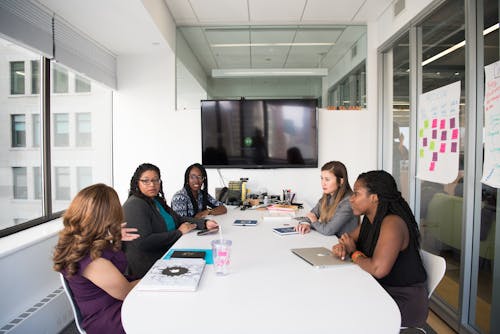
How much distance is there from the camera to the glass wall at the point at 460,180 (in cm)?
212

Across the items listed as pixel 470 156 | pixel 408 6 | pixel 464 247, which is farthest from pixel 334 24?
pixel 464 247

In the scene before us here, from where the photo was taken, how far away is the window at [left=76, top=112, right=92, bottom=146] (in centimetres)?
384

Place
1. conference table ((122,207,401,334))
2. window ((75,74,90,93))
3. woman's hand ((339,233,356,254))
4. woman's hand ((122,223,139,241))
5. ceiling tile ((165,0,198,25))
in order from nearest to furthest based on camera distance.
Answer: conference table ((122,207,401,334)), woman's hand ((339,233,356,254)), woman's hand ((122,223,139,241)), ceiling tile ((165,0,198,25)), window ((75,74,90,93))

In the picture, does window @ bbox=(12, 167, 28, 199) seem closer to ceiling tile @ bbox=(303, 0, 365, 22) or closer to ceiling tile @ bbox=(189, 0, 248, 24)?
ceiling tile @ bbox=(189, 0, 248, 24)

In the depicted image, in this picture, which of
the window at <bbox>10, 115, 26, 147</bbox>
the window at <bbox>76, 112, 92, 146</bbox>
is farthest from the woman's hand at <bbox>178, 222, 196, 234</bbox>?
the window at <bbox>76, 112, 92, 146</bbox>

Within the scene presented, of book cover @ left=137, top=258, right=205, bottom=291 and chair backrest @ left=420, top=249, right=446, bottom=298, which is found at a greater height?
book cover @ left=137, top=258, right=205, bottom=291

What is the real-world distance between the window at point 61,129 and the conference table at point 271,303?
2.72m

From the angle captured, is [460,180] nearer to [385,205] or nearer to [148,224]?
[385,205]

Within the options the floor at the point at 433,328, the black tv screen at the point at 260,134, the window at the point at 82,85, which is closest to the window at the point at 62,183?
the window at the point at 82,85

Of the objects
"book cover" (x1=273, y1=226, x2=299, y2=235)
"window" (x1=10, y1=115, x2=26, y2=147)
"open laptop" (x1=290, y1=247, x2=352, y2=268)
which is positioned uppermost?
"window" (x1=10, y1=115, x2=26, y2=147)

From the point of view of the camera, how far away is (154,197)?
2.46 metres

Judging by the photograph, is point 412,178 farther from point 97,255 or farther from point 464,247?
point 97,255

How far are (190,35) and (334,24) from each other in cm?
187

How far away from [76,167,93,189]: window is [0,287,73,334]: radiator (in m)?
1.78
